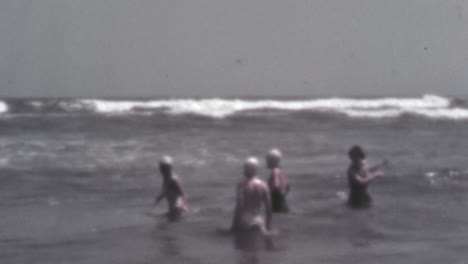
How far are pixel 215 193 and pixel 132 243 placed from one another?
487 centimetres

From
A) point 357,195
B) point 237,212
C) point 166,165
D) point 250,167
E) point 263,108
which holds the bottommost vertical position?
point 263,108

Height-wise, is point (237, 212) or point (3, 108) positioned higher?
point (237, 212)

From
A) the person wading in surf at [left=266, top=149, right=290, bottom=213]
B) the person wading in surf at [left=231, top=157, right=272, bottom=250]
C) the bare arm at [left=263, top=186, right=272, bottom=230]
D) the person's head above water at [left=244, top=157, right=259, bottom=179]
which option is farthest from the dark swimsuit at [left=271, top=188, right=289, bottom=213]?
the person's head above water at [left=244, top=157, right=259, bottom=179]

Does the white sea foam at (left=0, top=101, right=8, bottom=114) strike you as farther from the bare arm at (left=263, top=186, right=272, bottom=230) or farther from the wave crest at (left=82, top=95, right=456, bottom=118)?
the bare arm at (left=263, top=186, right=272, bottom=230)

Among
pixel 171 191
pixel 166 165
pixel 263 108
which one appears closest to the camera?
pixel 166 165

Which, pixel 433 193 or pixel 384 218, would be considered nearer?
pixel 384 218

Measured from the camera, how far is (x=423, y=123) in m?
37.4

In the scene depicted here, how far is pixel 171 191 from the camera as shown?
11.9 m

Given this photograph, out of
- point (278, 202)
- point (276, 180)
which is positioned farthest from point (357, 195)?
point (276, 180)

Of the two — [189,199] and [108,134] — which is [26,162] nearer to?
[189,199]

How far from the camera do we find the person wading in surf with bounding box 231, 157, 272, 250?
402 inches

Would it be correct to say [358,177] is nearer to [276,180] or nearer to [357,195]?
[357,195]

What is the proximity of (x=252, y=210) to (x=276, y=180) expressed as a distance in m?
1.60

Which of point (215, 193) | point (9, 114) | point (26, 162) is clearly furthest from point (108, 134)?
point (215, 193)
